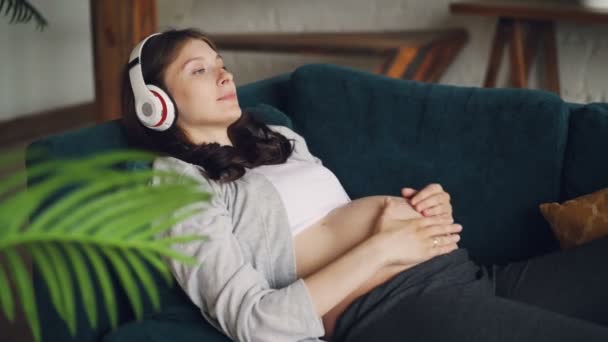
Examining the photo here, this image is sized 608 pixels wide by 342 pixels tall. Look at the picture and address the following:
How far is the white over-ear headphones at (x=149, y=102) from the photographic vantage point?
148 cm

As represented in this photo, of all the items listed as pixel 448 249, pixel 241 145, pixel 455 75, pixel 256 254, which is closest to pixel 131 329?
pixel 256 254

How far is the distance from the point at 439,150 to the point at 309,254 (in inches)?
18.9

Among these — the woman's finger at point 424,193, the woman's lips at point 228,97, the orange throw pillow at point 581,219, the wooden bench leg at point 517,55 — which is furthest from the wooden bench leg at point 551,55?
the woman's lips at point 228,97

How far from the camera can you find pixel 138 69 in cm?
151

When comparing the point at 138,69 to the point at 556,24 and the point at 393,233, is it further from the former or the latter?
the point at 556,24

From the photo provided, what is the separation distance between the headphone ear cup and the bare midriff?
0.36 metres

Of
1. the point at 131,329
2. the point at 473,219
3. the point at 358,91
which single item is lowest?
the point at 131,329

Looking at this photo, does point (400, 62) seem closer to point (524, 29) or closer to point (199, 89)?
point (524, 29)

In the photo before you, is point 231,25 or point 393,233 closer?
point 393,233

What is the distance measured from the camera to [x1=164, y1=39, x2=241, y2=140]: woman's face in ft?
4.99

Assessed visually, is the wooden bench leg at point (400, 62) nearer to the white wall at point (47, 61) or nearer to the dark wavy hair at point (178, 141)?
the dark wavy hair at point (178, 141)

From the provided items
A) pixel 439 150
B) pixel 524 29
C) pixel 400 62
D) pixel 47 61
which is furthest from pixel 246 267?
pixel 47 61

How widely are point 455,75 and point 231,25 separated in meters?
1.23

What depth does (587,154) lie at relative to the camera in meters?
1.62
